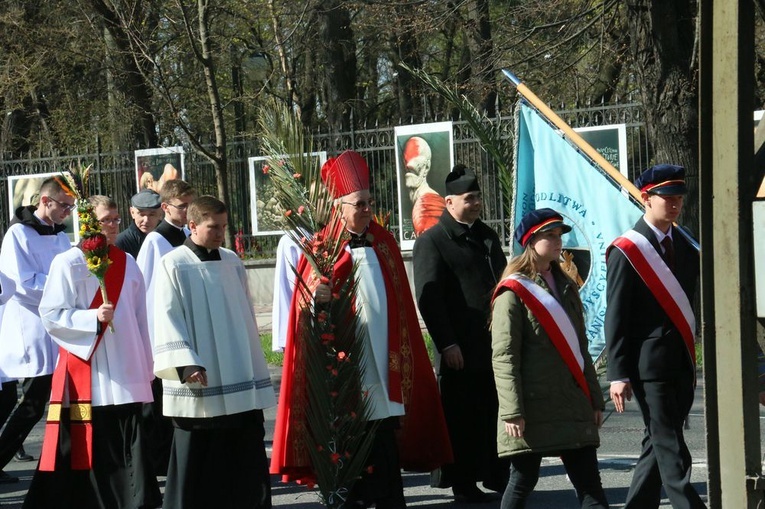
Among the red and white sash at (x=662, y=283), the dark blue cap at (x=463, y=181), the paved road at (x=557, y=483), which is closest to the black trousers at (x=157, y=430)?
the paved road at (x=557, y=483)

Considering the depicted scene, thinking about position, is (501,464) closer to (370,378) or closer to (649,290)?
(370,378)

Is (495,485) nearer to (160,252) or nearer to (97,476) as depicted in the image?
(97,476)

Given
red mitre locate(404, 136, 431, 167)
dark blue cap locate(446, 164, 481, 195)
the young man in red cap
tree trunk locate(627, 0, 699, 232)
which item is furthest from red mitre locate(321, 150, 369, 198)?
red mitre locate(404, 136, 431, 167)

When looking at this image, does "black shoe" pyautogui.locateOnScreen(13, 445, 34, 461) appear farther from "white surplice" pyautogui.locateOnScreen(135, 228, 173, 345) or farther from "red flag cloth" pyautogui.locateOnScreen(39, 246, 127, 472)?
"red flag cloth" pyautogui.locateOnScreen(39, 246, 127, 472)

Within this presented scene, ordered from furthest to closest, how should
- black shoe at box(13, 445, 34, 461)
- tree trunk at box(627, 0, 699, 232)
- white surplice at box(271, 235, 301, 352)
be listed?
tree trunk at box(627, 0, 699, 232) < black shoe at box(13, 445, 34, 461) < white surplice at box(271, 235, 301, 352)

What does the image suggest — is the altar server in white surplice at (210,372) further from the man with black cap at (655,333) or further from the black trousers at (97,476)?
the man with black cap at (655,333)

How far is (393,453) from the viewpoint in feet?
21.2

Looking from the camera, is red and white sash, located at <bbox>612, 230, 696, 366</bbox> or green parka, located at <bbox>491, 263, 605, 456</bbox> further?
red and white sash, located at <bbox>612, 230, 696, 366</bbox>

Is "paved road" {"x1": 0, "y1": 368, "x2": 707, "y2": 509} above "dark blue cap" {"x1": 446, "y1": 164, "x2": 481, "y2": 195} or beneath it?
beneath

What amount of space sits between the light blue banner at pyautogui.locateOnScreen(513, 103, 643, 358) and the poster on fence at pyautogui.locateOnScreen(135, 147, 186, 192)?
1059 centimetres

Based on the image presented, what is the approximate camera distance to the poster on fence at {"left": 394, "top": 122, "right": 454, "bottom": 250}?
52.5ft

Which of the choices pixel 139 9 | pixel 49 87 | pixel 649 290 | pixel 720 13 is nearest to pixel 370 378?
pixel 649 290

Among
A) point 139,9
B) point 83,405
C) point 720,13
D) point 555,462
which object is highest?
point 139,9

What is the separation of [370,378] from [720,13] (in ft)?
13.2
